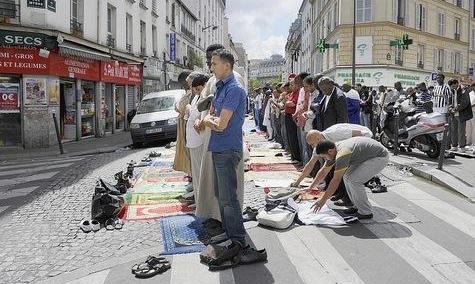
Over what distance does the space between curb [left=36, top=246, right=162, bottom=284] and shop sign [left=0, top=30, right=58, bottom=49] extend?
12.7 meters

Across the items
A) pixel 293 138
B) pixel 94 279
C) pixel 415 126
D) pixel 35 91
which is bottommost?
pixel 94 279

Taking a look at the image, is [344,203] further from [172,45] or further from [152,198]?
[172,45]

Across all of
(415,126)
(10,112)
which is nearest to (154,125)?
(10,112)

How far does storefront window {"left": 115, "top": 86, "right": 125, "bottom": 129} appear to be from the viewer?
23477 mm

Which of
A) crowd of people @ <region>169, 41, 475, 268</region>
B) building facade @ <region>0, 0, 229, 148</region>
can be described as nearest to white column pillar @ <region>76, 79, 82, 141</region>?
building facade @ <region>0, 0, 229, 148</region>

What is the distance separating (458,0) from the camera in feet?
142

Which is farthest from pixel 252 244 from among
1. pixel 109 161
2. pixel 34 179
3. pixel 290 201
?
pixel 109 161

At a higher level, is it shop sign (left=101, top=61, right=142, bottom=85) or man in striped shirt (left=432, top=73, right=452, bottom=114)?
shop sign (left=101, top=61, right=142, bottom=85)

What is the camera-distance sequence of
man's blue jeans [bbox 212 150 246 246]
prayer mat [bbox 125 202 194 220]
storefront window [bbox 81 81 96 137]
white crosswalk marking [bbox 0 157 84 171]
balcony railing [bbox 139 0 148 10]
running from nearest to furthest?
1. man's blue jeans [bbox 212 150 246 246]
2. prayer mat [bbox 125 202 194 220]
3. white crosswalk marking [bbox 0 157 84 171]
4. storefront window [bbox 81 81 96 137]
5. balcony railing [bbox 139 0 148 10]

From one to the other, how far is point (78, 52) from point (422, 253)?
1518cm

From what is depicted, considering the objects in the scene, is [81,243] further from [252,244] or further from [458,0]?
[458,0]

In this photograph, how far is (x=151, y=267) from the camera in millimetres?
4379

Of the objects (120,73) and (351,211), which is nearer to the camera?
(351,211)

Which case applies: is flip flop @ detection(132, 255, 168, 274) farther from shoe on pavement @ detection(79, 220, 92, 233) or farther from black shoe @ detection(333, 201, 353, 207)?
black shoe @ detection(333, 201, 353, 207)
